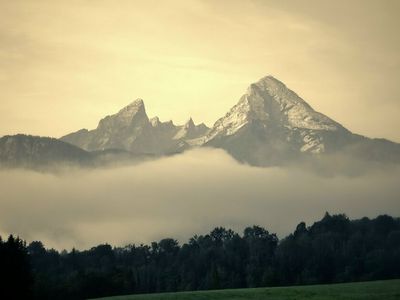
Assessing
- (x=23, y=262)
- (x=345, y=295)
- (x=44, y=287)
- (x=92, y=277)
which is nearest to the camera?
(x=345, y=295)

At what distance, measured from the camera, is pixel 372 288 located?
125875mm

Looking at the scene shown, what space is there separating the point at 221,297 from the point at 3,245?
35836mm

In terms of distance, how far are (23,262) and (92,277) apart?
49.8 metres

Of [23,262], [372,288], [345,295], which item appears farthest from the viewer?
[23,262]

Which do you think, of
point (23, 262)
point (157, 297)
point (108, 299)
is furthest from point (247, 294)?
point (23, 262)

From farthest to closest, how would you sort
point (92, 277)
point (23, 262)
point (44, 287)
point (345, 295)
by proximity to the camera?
point (92, 277)
point (44, 287)
point (23, 262)
point (345, 295)

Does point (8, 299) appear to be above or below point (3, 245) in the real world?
below

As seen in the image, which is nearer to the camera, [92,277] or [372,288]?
[372,288]

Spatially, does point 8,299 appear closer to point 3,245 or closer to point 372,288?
point 3,245

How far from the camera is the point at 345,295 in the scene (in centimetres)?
11744

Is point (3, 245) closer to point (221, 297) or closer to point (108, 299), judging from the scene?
point (108, 299)

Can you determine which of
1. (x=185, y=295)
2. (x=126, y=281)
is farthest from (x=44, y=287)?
(x=185, y=295)

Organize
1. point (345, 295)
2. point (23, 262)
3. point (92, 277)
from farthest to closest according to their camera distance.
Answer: point (92, 277) → point (23, 262) → point (345, 295)

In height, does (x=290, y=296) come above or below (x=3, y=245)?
below
